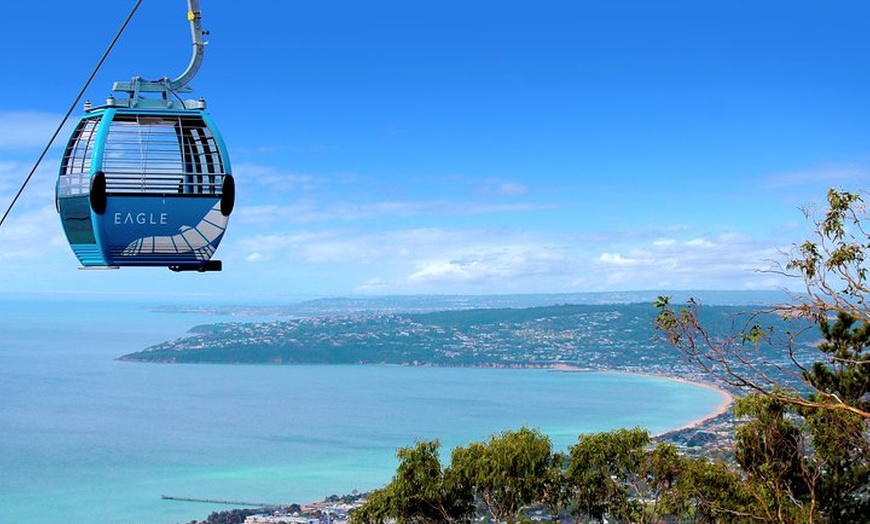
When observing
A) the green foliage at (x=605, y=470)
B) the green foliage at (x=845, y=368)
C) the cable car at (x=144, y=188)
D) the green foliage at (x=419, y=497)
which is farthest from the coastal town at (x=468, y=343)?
the cable car at (x=144, y=188)

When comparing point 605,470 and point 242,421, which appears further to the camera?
point 242,421

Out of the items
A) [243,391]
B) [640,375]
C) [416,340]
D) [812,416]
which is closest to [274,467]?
[243,391]

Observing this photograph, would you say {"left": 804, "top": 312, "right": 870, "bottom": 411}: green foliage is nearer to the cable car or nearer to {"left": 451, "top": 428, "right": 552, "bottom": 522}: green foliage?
{"left": 451, "top": 428, "right": 552, "bottom": 522}: green foliage

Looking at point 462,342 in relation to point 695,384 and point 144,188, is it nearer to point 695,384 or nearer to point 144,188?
point 695,384

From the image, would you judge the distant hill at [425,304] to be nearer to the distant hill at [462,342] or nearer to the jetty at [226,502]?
the distant hill at [462,342]

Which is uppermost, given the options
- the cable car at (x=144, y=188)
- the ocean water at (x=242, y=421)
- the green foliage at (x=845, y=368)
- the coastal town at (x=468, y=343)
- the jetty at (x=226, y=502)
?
the cable car at (x=144, y=188)

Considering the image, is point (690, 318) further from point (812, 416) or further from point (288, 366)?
point (288, 366)

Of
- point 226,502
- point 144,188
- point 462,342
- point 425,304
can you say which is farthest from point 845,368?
point 425,304

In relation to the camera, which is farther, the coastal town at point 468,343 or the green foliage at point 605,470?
the coastal town at point 468,343

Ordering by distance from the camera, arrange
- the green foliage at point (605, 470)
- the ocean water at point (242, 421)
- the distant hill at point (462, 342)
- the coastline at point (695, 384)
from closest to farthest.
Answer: the green foliage at point (605, 470)
the ocean water at point (242, 421)
the coastline at point (695, 384)
the distant hill at point (462, 342)
